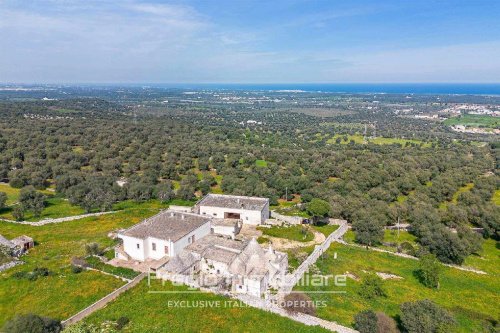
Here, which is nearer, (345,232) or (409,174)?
(345,232)

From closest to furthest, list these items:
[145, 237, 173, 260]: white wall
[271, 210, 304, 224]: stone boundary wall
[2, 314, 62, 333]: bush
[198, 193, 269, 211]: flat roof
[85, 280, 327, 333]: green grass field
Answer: [2, 314, 62, 333]: bush
[85, 280, 327, 333]: green grass field
[145, 237, 173, 260]: white wall
[198, 193, 269, 211]: flat roof
[271, 210, 304, 224]: stone boundary wall

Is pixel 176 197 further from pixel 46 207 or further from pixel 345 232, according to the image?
pixel 345 232

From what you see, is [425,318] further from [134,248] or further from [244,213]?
[134,248]

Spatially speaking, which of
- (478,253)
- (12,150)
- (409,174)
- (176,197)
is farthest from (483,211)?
(12,150)

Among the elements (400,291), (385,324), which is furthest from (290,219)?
(385,324)

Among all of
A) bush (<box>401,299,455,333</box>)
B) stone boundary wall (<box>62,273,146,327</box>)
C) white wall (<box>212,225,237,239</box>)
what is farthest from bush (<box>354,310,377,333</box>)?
white wall (<box>212,225,237,239</box>)

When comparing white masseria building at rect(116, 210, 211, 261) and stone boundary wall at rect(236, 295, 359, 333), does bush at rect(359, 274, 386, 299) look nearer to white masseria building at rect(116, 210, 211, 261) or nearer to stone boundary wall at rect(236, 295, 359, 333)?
stone boundary wall at rect(236, 295, 359, 333)
